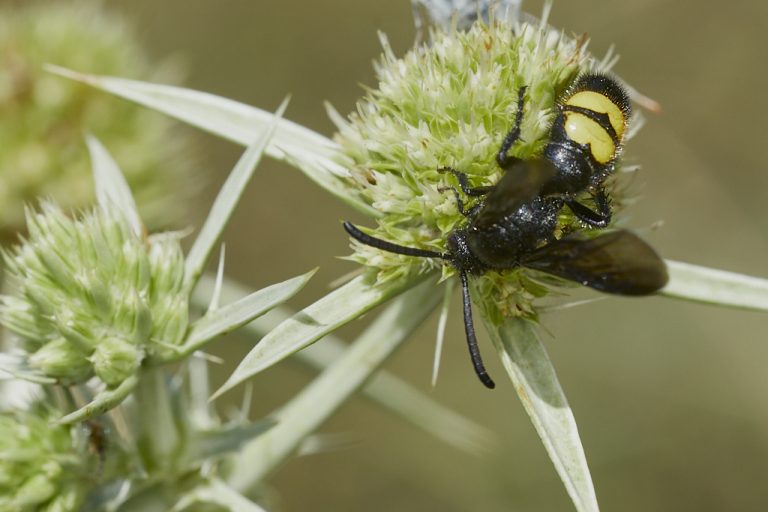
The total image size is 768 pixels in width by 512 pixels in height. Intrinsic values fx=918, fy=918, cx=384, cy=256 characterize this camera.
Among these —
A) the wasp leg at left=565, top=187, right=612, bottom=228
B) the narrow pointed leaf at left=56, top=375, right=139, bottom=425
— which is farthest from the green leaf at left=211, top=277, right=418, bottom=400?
the wasp leg at left=565, top=187, right=612, bottom=228

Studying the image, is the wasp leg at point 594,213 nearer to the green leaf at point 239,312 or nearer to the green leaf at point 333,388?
the green leaf at point 333,388

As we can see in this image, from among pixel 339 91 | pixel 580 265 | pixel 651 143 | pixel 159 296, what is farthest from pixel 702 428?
pixel 159 296

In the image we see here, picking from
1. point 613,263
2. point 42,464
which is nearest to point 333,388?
point 42,464

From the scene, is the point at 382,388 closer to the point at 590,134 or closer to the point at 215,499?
the point at 215,499

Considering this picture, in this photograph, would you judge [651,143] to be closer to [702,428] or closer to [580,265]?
[702,428]

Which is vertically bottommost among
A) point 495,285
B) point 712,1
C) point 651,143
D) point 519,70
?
point 495,285

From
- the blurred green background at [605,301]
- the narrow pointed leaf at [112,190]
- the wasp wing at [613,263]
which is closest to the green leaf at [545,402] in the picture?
the wasp wing at [613,263]

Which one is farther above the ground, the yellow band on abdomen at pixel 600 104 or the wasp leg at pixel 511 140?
the yellow band on abdomen at pixel 600 104
